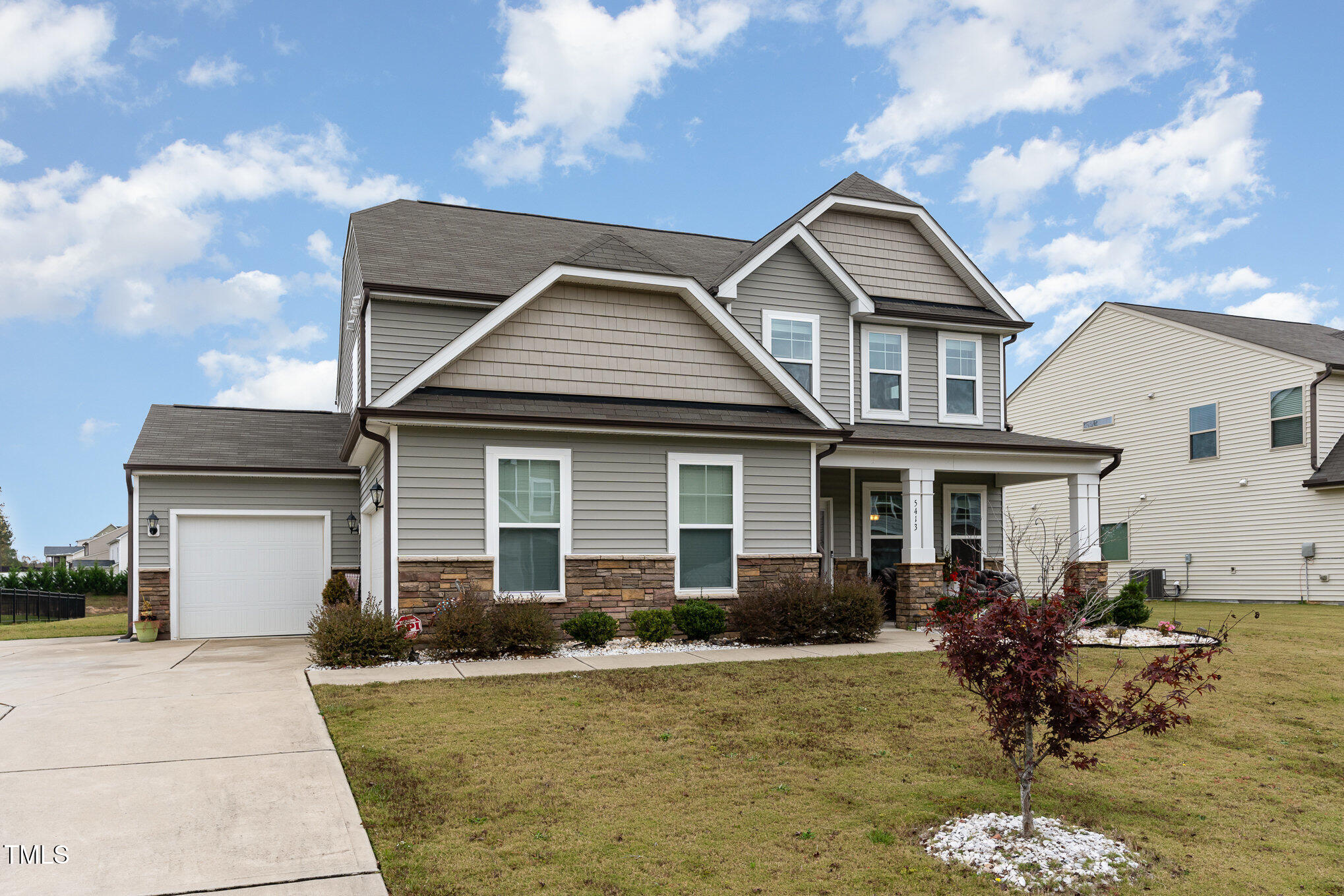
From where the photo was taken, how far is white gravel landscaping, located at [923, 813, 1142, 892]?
432 cm

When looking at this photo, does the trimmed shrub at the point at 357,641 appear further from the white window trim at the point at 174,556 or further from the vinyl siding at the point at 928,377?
the vinyl siding at the point at 928,377

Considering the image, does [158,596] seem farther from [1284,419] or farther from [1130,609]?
[1284,419]

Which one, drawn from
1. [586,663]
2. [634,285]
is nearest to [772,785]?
[586,663]

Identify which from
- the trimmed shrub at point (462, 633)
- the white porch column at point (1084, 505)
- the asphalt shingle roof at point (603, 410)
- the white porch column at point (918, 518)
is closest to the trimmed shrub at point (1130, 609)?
the white porch column at point (1084, 505)

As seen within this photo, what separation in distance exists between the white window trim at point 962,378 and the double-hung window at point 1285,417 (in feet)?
30.4

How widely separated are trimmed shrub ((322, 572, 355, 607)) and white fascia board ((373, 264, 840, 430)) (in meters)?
4.07

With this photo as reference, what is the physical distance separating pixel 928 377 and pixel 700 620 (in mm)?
7370

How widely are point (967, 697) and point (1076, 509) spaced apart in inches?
337

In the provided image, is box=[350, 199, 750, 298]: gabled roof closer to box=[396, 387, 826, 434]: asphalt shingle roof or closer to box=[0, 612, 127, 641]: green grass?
box=[396, 387, 826, 434]: asphalt shingle roof

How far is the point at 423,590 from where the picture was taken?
445 inches

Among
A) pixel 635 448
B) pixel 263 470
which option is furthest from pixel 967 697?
pixel 263 470

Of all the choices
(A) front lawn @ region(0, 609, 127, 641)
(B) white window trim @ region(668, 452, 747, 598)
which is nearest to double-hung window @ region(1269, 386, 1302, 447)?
(B) white window trim @ region(668, 452, 747, 598)

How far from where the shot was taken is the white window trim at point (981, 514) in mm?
17031

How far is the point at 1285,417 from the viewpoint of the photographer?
Answer: 20.9 m
